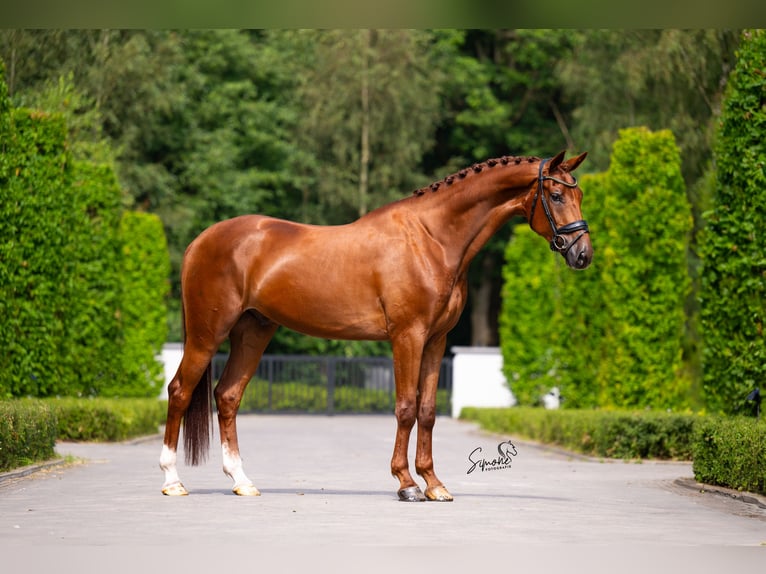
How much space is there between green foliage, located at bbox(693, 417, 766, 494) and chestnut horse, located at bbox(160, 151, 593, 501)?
9.21ft

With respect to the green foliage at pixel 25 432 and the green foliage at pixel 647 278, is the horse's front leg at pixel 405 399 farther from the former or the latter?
the green foliage at pixel 647 278

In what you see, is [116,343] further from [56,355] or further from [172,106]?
[172,106]

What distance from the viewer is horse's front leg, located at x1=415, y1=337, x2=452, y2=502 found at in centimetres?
1104

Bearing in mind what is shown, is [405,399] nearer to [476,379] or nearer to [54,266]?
[54,266]

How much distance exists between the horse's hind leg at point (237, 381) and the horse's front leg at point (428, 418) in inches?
58.5

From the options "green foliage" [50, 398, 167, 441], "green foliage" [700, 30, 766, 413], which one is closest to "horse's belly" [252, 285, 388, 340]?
"green foliage" [700, 30, 766, 413]

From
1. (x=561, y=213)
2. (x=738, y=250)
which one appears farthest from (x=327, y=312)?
(x=738, y=250)

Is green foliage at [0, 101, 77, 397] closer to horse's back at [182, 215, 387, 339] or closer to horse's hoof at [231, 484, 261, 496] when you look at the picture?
horse's back at [182, 215, 387, 339]

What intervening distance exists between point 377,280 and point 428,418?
4.31 feet

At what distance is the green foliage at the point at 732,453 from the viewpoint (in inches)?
467

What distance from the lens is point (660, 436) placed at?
1841cm

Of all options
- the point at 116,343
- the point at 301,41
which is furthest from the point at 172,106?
the point at 116,343

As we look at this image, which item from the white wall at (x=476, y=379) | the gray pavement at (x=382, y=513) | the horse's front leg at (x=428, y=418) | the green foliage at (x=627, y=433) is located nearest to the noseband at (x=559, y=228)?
the horse's front leg at (x=428, y=418)

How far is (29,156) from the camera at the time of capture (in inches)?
690
